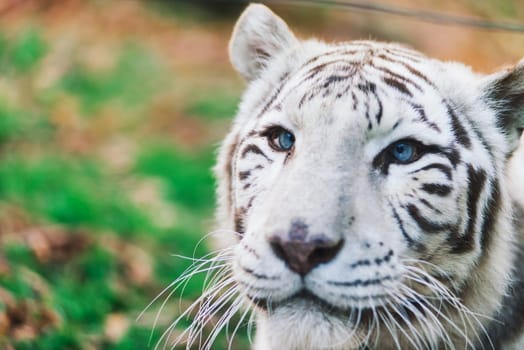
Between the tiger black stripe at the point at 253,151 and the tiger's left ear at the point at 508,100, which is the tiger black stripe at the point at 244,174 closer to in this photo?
the tiger black stripe at the point at 253,151

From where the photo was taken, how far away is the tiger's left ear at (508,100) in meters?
3.08

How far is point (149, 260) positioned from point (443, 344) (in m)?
2.56

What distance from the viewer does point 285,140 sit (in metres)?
3.05

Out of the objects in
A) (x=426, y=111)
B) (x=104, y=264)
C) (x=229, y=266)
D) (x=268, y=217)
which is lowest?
(x=104, y=264)

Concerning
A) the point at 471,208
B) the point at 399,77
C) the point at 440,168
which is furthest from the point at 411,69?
the point at 471,208

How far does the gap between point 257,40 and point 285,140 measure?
2.49 feet

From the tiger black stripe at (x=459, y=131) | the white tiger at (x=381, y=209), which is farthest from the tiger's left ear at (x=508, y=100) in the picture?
the tiger black stripe at (x=459, y=131)

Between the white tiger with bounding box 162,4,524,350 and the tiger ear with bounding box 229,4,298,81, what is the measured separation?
1.20ft

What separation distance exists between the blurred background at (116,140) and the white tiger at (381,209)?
2.73 feet

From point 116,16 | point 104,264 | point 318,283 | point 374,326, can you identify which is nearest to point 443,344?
point 374,326

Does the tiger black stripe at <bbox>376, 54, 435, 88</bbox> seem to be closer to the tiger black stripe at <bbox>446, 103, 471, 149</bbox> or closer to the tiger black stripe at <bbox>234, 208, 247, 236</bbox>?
the tiger black stripe at <bbox>446, 103, 471, 149</bbox>

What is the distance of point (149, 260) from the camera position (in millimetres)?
5168

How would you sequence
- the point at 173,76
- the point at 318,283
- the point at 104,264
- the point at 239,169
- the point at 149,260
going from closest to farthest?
the point at 318,283
the point at 239,169
the point at 104,264
the point at 149,260
the point at 173,76

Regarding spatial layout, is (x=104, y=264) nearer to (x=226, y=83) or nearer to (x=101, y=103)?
(x=101, y=103)
